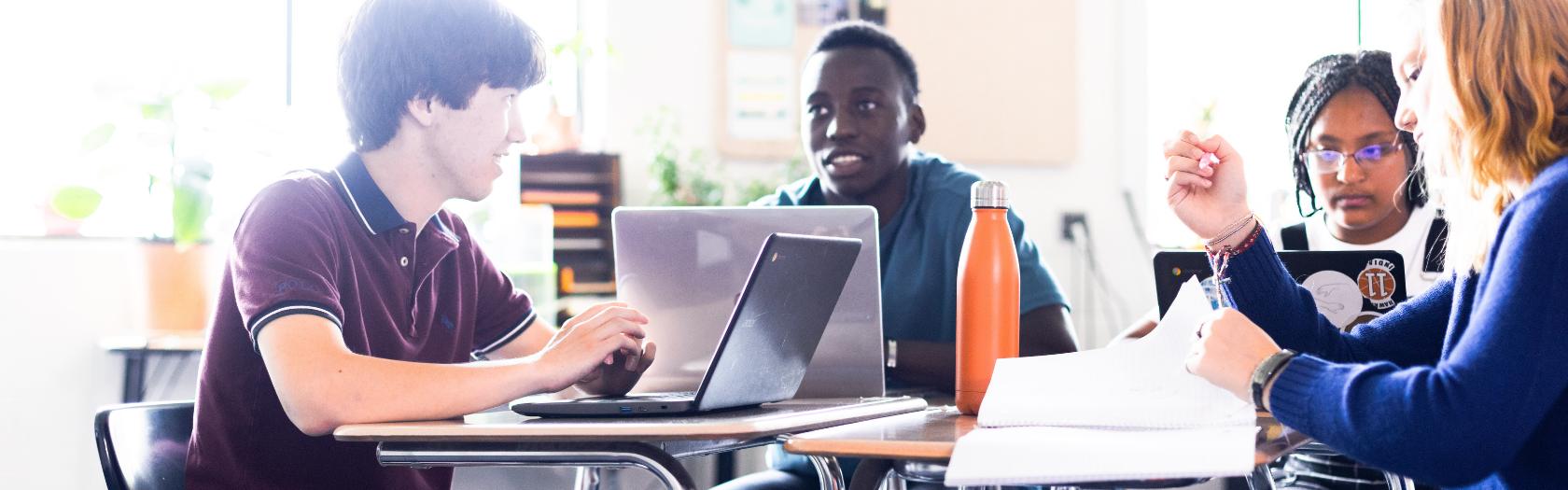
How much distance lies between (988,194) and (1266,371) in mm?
347

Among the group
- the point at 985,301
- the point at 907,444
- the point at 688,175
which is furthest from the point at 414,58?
the point at 688,175

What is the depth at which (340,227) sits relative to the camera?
1463 millimetres

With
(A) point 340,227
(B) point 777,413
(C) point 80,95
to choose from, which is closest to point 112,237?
(C) point 80,95

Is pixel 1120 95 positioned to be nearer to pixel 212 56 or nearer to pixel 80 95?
pixel 212 56

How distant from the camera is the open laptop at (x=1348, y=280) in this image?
153 cm

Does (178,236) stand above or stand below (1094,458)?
above

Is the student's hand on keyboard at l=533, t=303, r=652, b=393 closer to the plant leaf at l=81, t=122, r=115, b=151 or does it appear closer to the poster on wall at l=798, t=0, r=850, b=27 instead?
the plant leaf at l=81, t=122, r=115, b=151

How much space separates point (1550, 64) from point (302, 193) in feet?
3.91

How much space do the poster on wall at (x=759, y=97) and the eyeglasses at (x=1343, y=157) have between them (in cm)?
230

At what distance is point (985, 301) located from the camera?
50.0 inches

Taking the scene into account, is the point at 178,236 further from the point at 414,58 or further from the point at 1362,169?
the point at 1362,169

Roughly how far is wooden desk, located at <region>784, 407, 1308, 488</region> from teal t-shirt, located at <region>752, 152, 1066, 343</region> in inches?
23.8

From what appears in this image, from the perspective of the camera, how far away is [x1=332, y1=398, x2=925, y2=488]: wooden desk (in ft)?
3.56

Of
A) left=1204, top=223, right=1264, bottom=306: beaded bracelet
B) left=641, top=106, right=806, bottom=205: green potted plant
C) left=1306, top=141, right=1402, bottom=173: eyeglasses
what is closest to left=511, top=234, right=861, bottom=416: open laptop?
left=1204, top=223, right=1264, bottom=306: beaded bracelet
